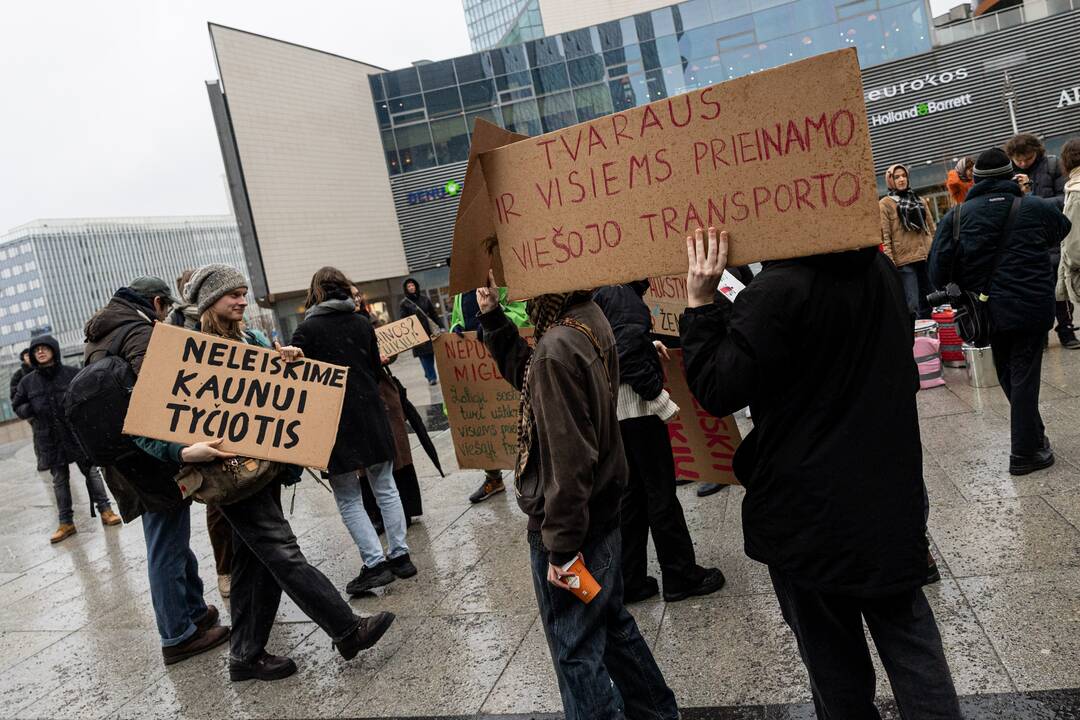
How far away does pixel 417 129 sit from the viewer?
38750mm

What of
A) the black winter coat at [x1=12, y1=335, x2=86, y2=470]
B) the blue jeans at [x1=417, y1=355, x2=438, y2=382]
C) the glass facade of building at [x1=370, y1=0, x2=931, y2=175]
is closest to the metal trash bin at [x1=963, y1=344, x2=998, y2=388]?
the black winter coat at [x1=12, y1=335, x2=86, y2=470]

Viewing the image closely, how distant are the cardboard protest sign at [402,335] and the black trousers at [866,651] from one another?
5833mm

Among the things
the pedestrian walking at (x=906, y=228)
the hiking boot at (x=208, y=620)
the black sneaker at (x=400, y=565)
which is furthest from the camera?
the pedestrian walking at (x=906, y=228)

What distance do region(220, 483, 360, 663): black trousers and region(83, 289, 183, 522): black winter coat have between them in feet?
2.06

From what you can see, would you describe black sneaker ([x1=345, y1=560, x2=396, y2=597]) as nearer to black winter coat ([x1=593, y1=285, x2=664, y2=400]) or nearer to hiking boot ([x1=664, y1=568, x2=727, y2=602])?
hiking boot ([x1=664, y1=568, x2=727, y2=602])

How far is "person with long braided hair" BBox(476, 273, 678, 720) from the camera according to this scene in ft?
8.16

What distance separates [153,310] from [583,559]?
9.96 ft

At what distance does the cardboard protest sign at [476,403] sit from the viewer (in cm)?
593

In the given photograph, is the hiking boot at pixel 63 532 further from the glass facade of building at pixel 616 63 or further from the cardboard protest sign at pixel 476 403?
the glass facade of building at pixel 616 63

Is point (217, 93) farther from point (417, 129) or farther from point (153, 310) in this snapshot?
point (153, 310)

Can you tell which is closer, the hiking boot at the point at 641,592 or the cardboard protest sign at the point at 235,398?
the cardboard protest sign at the point at 235,398

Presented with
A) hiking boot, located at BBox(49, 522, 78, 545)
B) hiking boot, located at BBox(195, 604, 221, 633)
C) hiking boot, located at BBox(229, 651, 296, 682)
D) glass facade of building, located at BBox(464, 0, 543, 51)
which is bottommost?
hiking boot, located at BBox(229, 651, 296, 682)

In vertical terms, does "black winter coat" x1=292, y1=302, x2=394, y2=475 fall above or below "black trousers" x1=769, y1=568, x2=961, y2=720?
above

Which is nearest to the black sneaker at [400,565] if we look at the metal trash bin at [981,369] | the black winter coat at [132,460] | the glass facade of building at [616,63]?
the black winter coat at [132,460]
